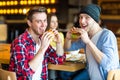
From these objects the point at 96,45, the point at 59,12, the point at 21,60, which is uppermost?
the point at 59,12

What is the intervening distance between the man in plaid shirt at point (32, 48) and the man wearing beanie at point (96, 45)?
318 mm

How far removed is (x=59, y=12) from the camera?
9.80m

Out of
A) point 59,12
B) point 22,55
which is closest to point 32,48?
point 22,55

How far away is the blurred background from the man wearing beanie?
239 inches

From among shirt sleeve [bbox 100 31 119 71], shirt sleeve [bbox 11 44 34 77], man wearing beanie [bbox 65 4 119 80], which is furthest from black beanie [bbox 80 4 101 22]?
shirt sleeve [bbox 11 44 34 77]

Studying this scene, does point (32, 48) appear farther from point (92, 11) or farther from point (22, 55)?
point (92, 11)

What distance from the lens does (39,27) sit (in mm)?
2514

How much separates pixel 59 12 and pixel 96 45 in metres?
7.28

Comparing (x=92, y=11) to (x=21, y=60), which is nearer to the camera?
(x=21, y=60)

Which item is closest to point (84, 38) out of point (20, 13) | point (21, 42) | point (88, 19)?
point (88, 19)

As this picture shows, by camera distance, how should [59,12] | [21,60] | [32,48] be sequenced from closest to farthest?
[21,60] → [32,48] → [59,12]

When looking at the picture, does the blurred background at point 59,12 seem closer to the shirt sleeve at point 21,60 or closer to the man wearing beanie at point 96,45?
the man wearing beanie at point 96,45

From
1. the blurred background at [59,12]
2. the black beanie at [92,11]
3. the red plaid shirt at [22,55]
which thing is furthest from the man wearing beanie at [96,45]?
the blurred background at [59,12]

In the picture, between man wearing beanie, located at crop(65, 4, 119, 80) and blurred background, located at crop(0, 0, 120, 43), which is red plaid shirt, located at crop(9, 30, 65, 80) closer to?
man wearing beanie, located at crop(65, 4, 119, 80)
